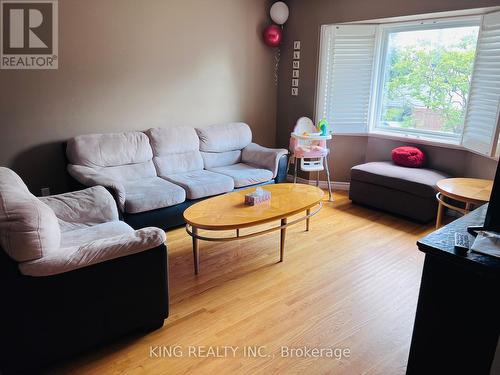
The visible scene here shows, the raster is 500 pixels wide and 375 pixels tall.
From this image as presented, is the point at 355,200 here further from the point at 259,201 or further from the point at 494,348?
the point at 494,348

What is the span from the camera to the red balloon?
4801 mm

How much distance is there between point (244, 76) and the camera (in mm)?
4867

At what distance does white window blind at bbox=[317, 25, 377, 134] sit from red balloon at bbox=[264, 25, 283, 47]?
59cm

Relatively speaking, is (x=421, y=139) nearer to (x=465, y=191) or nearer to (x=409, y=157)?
(x=409, y=157)

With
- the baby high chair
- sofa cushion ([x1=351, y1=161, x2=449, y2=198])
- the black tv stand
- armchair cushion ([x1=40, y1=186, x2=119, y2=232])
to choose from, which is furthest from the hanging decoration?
the black tv stand

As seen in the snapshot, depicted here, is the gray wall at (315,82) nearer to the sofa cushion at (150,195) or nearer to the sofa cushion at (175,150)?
the sofa cushion at (175,150)

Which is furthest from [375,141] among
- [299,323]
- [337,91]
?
[299,323]

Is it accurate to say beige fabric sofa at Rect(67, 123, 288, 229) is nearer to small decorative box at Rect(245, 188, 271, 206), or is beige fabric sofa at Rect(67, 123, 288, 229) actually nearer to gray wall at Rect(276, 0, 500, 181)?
small decorative box at Rect(245, 188, 271, 206)

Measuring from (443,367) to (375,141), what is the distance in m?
3.61

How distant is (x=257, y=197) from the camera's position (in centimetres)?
296

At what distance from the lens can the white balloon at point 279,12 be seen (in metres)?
4.76

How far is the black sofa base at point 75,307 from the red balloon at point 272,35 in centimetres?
364

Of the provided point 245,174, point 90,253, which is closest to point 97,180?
point 90,253

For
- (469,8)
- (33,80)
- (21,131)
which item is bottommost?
(21,131)
